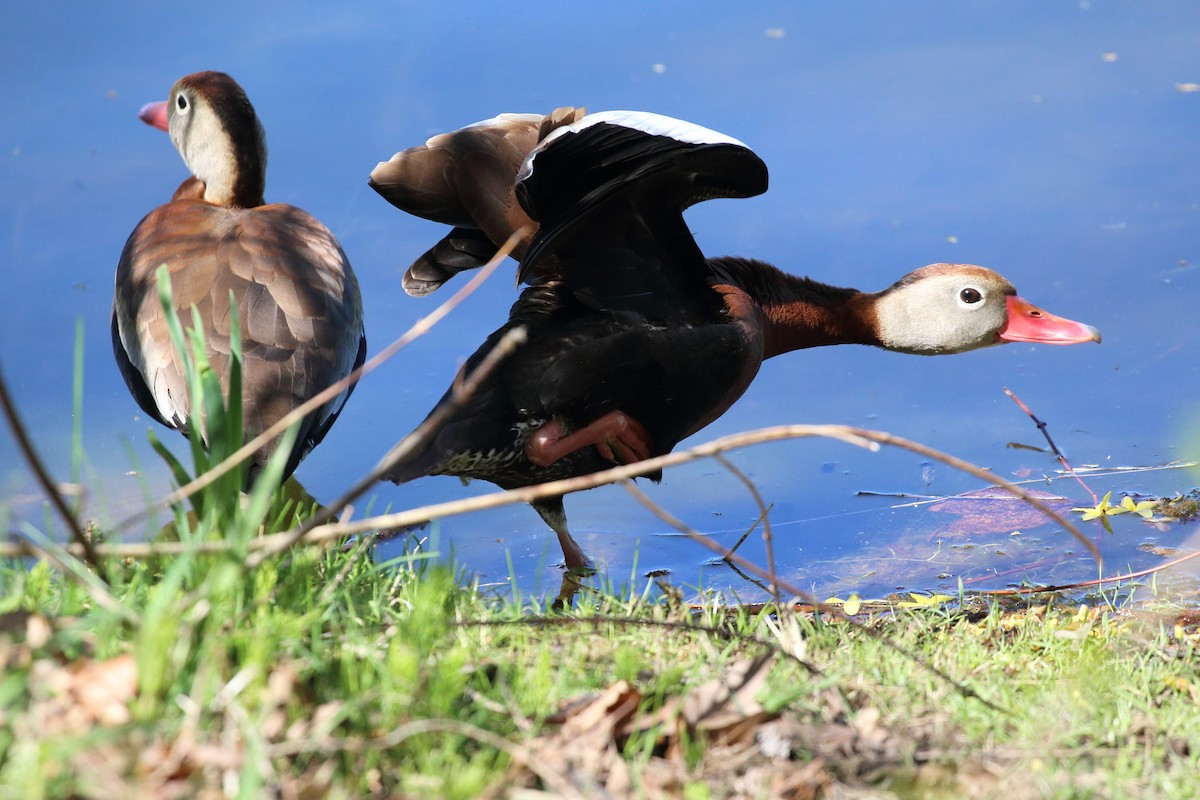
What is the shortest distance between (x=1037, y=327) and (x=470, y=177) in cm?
236

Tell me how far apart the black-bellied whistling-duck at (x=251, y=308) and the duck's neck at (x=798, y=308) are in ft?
4.24

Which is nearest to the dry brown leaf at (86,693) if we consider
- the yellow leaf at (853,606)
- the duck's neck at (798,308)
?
the yellow leaf at (853,606)

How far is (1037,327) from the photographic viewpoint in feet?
16.5

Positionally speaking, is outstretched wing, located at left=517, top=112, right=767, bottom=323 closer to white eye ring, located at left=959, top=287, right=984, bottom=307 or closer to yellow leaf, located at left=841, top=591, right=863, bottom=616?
yellow leaf, located at left=841, top=591, right=863, bottom=616

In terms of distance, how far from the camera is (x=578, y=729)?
72.4 inches

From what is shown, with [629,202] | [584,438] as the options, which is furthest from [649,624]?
[629,202]

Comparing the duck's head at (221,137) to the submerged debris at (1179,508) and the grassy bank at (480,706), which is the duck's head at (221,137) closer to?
the grassy bank at (480,706)

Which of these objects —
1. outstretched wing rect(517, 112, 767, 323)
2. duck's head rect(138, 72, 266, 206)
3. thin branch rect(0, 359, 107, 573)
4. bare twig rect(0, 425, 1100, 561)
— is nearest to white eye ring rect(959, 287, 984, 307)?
outstretched wing rect(517, 112, 767, 323)

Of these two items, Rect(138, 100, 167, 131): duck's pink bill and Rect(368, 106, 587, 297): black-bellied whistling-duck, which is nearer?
Rect(368, 106, 587, 297): black-bellied whistling-duck

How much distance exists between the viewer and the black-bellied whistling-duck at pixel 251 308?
3568mm

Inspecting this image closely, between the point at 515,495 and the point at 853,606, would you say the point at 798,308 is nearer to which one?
the point at 853,606

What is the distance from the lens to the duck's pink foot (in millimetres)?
4004

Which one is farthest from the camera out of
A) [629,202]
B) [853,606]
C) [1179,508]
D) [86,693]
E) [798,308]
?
[1179,508]

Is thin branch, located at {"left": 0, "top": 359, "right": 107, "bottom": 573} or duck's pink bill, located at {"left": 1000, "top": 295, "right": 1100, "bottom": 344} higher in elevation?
thin branch, located at {"left": 0, "top": 359, "right": 107, "bottom": 573}
